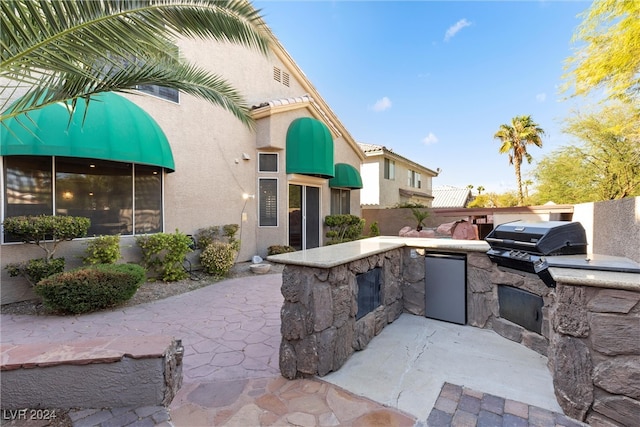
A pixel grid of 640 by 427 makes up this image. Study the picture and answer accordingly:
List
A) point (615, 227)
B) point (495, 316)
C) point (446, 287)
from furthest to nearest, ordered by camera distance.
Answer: point (446, 287)
point (495, 316)
point (615, 227)

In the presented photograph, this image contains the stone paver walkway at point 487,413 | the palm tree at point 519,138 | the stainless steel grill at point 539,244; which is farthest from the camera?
the palm tree at point 519,138

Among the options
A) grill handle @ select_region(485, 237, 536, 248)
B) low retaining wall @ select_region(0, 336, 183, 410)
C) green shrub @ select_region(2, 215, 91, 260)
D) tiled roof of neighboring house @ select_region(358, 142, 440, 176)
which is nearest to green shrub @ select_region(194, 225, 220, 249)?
green shrub @ select_region(2, 215, 91, 260)

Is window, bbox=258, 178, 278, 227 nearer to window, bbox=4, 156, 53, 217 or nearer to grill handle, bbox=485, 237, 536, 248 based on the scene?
window, bbox=4, 156, 53, 217

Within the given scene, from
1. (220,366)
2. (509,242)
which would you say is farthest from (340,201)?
(220,366)

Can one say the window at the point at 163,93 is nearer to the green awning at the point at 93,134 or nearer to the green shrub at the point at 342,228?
the green awning at the point at 93,134

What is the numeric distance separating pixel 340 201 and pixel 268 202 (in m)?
5.67

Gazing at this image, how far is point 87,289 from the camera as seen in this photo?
577 centimetres

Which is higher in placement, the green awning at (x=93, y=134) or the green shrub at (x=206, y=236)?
the green awning at (x=93, y=134)

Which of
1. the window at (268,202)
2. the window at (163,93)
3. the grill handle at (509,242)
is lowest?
the grill handle at (509,242)

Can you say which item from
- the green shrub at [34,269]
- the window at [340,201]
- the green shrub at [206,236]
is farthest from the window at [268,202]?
the green shrub at [34,269]

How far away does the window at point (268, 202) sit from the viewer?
12062mm

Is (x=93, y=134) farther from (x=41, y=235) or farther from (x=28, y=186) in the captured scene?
(x=41, y=235)

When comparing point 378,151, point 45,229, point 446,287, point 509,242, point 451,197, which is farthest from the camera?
point 451,197

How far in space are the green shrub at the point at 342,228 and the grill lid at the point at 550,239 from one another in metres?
10.1
